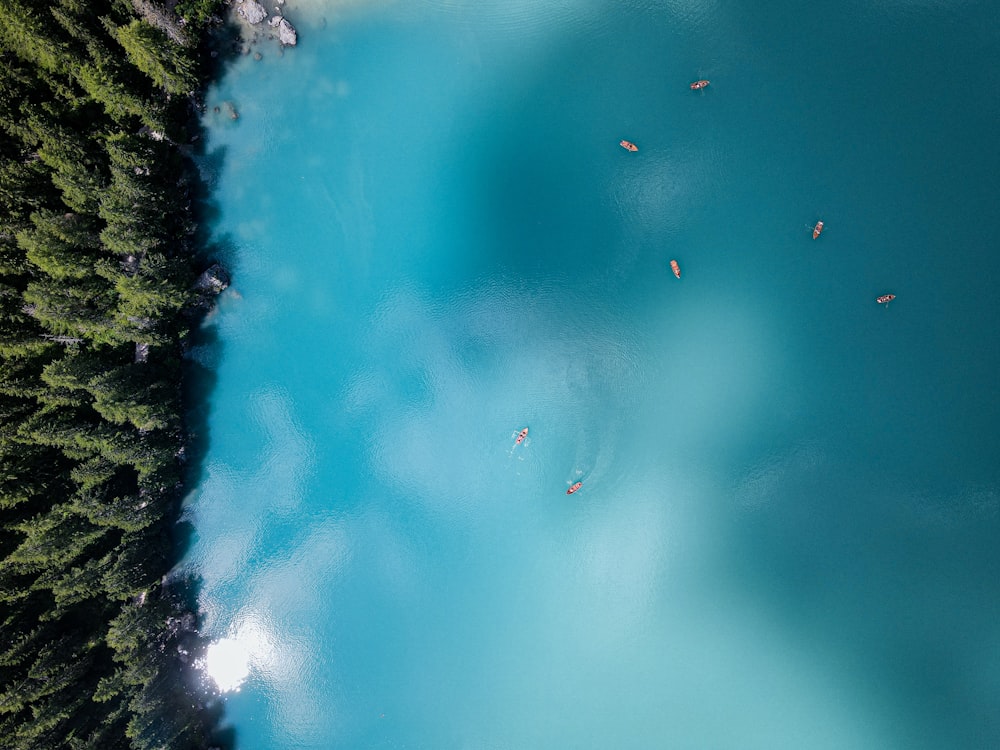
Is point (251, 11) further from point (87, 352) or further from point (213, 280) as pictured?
point (87, 352)

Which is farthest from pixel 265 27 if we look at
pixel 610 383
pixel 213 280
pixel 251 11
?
pixel 610 383

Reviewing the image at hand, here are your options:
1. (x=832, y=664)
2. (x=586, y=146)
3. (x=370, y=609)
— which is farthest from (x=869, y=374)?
(x=370, y=609)

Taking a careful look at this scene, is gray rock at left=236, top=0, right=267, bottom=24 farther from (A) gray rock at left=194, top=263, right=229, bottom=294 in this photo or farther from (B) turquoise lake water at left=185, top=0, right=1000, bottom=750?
(A) gray rock at left=194, top=263, right=229, bottom=294

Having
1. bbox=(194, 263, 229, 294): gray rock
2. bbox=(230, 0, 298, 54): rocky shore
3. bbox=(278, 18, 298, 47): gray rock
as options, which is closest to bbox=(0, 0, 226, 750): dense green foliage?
bbox=(194, 263, 229, 294): gray rock

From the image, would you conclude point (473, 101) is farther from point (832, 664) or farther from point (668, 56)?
point (832, 664)

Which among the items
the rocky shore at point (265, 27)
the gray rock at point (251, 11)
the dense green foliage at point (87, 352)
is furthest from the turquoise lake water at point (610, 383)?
the dense green foliage at point (87, 352)

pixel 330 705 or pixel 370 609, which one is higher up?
pixel 370 609
